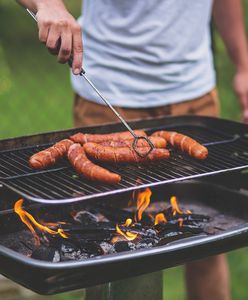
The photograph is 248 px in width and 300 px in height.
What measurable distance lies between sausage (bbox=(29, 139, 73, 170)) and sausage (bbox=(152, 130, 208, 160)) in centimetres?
43

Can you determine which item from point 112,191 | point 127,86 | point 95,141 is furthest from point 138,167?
point 127,86

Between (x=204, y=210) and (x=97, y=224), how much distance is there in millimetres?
585

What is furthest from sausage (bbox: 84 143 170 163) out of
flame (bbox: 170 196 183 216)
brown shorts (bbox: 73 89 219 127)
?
brown shorts (bbox: 73 89 219 127)

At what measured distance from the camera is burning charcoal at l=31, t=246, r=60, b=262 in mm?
2510

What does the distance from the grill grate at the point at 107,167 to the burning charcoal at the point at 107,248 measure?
24cm

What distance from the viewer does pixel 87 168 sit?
2.62 metres

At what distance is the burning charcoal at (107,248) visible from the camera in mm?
2645

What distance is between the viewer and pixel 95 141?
2.92 meters

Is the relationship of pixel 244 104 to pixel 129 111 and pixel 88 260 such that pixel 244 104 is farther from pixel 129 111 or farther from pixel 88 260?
pixel 88 260

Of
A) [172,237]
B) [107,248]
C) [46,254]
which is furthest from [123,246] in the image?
[46,254]

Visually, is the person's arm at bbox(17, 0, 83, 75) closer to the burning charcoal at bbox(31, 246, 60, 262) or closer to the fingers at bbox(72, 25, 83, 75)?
the fingers at bbox(72, 25, 83, 75)

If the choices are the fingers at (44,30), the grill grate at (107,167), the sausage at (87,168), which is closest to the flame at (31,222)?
the grill grate at (107,167)

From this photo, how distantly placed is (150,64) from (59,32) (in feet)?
3.90

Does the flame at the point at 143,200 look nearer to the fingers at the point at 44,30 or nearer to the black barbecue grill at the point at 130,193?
the black barbecue grill at the point at 130,193
